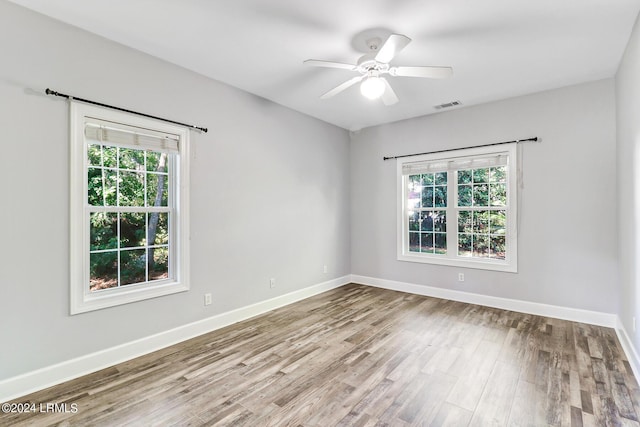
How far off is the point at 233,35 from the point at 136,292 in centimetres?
246

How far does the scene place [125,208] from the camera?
2887mm

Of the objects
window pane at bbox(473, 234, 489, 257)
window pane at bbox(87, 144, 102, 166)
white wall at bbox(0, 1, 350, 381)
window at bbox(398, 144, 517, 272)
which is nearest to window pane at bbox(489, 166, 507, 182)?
window at bbox(398, 144, 517, 272)

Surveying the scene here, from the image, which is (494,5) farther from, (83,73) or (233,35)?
(83,73)

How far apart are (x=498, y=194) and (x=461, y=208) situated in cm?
52

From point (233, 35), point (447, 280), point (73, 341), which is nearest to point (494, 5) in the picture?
point (233, 35)

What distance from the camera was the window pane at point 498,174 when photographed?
168 inches

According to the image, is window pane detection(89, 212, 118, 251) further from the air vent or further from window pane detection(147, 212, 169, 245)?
the air vent

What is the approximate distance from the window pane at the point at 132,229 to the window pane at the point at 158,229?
0.07m

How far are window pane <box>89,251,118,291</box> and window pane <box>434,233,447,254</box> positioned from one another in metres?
4.21

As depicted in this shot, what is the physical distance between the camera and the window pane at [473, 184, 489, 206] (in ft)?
14.5

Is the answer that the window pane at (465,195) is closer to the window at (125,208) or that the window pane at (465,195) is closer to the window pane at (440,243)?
the window pane at (440,243)

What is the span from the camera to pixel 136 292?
2885 mm

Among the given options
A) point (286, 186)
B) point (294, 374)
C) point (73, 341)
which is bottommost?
point (294, 374)

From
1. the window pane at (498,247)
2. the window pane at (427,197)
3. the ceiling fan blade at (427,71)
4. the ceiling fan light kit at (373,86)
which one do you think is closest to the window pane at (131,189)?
the ceiling fan light kit at (373,86)
